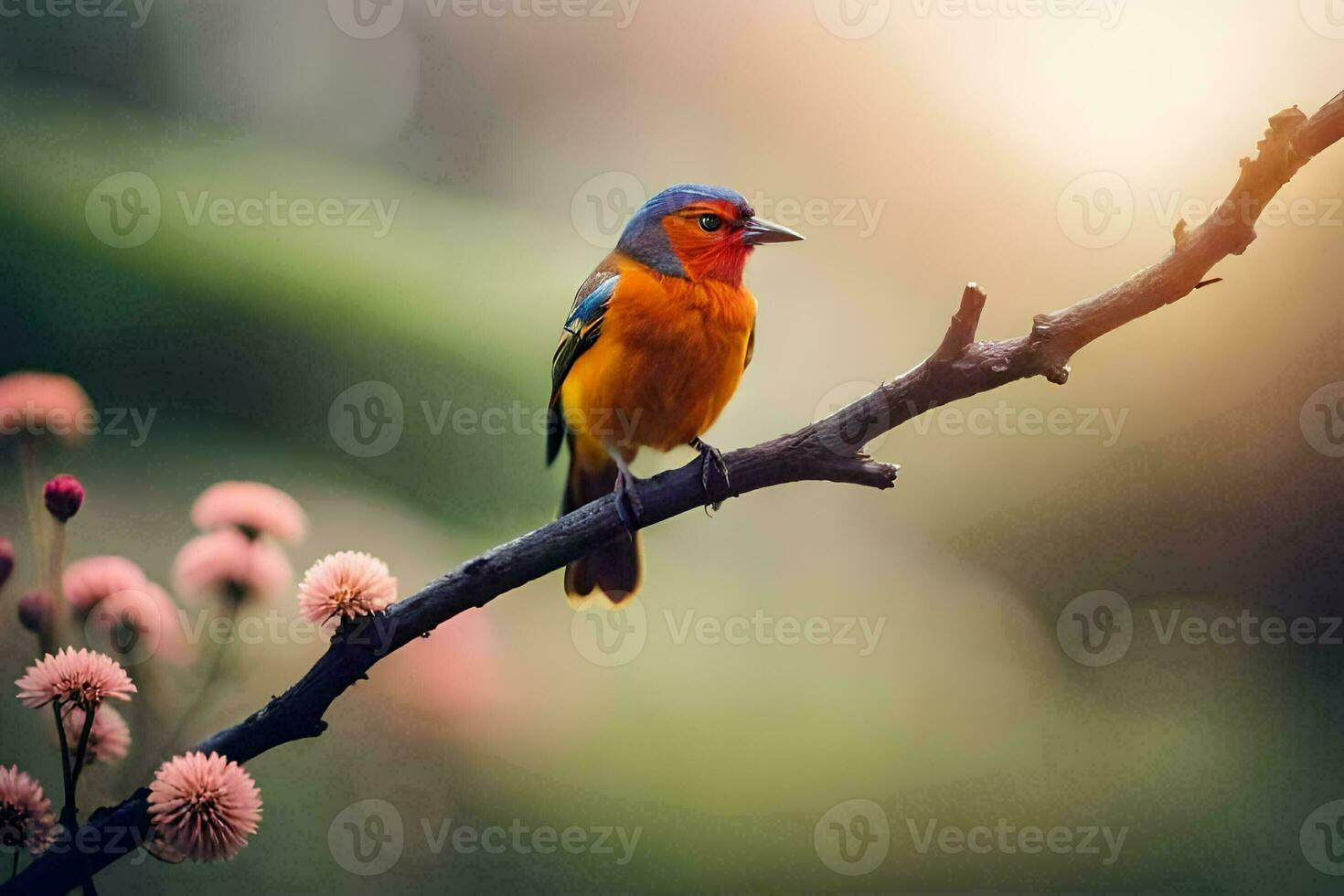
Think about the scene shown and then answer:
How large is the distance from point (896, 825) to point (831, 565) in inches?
20.9

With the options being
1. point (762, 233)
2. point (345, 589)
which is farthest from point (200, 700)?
point (762, 233)

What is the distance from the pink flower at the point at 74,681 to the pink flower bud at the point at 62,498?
204 millimetres

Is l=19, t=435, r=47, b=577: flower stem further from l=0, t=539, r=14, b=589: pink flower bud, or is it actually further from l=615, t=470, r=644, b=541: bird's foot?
l=615, t=470, r=644, b=541: bird's foot

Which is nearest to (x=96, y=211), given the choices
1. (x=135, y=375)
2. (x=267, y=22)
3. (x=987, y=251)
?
(x=135, y=375)

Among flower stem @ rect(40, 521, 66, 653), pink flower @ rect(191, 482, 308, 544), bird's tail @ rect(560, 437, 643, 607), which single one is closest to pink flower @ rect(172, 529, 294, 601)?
pink flower @ rect(191, 482, 308, 544)

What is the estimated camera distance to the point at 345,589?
1.20 metres

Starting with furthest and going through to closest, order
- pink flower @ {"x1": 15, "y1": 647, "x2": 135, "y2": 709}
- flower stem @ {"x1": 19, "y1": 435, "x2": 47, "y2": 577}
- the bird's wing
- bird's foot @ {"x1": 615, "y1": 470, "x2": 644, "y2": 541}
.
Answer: the bird's wing, flower stem @ {"x1": 19, "y1": 435, "x2": 47, "y2": 577}, bird's foot @ {"x1": 615, "y1": 470, "x2": 644, "y2": 541}, pink flower @ {"x1": 15, "y1": 647, "x2": 135, "y2": 709}

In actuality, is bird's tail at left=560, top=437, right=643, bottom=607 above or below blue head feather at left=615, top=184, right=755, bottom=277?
below

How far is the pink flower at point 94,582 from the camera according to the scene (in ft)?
4.31

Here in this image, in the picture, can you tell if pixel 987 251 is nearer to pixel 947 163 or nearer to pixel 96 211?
pixel 947 163

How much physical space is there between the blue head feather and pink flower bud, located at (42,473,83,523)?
91 cm

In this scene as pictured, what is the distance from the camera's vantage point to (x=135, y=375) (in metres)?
2.07

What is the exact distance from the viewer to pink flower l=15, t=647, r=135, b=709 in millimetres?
1084

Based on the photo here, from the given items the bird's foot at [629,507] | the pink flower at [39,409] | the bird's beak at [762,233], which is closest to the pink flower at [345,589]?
the bird's foot at [629,507]
